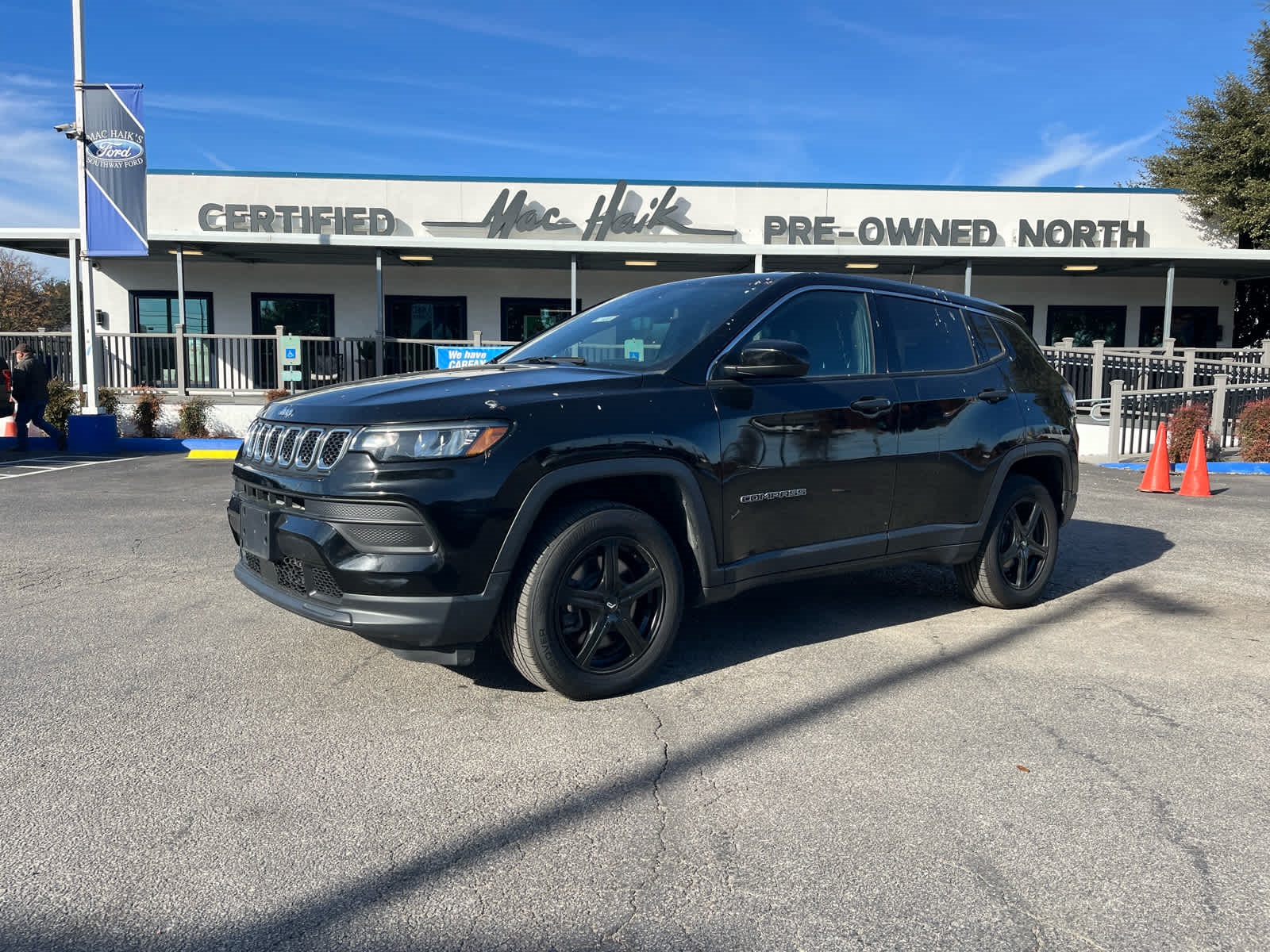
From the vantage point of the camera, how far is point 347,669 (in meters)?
4.17

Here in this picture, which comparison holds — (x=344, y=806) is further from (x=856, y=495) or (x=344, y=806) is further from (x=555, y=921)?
(x=856, y=495)

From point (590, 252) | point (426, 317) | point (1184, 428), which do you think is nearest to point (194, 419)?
point (426, 317)

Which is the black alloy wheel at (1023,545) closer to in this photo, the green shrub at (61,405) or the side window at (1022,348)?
the side window at (1022,348)

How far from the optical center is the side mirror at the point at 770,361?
155 inches

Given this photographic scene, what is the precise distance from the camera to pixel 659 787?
3.09 metres

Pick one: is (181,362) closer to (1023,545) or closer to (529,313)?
(529,313)

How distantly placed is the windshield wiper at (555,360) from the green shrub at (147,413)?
13.3 m

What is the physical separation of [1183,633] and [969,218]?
691 inches

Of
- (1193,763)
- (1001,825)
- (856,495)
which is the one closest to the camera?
(1001,825)

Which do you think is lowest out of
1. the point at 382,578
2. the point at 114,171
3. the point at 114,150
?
the point at 382,578

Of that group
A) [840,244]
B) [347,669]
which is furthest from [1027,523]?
[840,244]

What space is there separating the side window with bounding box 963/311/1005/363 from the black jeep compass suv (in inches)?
0.7

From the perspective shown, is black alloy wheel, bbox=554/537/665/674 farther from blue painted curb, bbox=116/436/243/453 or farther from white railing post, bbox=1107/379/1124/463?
blue painted curb, bbox=116/436/243/453

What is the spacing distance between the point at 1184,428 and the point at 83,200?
17.3 meters
